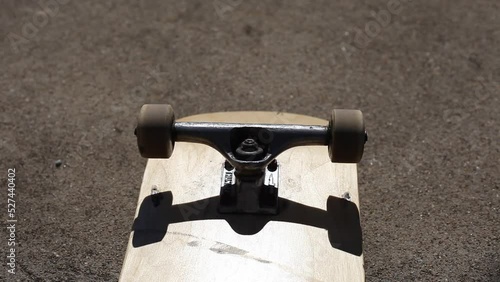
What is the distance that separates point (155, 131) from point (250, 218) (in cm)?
38

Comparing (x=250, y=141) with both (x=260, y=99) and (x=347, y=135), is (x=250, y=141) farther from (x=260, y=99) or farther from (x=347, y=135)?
(x=260, y=99)

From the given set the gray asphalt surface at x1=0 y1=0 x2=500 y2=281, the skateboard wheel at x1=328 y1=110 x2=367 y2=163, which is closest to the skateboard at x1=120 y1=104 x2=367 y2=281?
the skateboard wheel at x1=328 y1=110 x2=367 y2=163

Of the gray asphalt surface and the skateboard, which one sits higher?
the skateboard

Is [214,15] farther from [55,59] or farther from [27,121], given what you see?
[27,121]

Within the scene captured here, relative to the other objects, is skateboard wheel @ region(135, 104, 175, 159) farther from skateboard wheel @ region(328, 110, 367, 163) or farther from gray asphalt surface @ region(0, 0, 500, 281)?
gray asphalt surface @ region(0, 0, 500, 281)

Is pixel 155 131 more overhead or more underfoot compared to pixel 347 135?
more overhead

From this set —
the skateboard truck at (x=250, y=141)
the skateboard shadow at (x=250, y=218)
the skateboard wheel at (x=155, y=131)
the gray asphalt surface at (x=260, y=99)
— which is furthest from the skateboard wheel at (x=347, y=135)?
the gray asphalt surface at (x=260, y=99)

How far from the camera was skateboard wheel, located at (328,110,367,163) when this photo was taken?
197 centimetres

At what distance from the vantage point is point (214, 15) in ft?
12.2

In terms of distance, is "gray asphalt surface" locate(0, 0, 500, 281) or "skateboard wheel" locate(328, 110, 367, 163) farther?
"gray asphalt surface" locate(0, 0, 500, 281)

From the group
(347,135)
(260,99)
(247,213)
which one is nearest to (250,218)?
(247,213)

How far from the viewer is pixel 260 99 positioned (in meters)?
3.20

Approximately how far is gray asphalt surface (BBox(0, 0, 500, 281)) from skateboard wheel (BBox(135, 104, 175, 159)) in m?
0.67

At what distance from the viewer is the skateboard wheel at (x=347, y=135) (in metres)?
1.97
